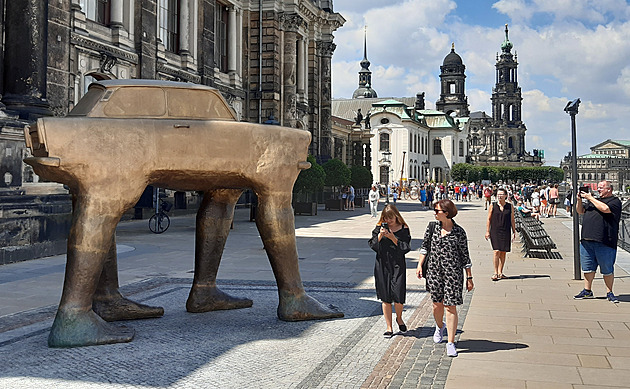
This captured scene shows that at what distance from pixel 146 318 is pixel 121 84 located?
2.76 metres

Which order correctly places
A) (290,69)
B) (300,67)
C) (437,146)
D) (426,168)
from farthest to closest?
(437,146), (426,168), (300,67), (290,69)

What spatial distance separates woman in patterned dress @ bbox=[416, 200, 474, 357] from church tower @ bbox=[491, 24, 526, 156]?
5590 inches

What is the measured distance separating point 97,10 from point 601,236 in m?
19.3

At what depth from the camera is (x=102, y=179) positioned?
254 inches

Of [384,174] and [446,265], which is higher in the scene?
[384,174]

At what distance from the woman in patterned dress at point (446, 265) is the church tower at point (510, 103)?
141984 millimetres

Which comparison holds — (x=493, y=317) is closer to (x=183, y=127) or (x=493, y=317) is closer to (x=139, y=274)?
(x=183, y=127)

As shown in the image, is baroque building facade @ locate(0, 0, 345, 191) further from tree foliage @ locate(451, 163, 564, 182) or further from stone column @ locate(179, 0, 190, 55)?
tree foliage @ locate(451, 163, 564, 182)

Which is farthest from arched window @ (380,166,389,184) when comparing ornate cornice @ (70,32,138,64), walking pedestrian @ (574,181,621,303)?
walking pedestrian @ (574,181,621,303)

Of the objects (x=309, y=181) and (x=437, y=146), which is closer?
(x=309, y=181)

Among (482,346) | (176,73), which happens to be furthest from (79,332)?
(176,73)

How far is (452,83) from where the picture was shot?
12106 centimetres

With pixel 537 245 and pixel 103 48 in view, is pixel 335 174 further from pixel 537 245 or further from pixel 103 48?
pixel 537 245

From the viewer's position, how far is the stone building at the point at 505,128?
141750 millimetres
